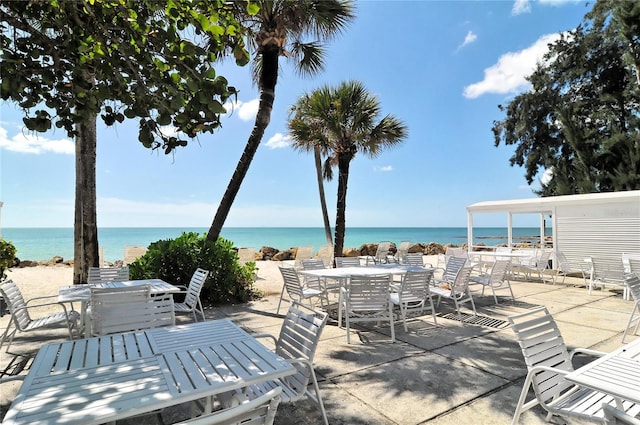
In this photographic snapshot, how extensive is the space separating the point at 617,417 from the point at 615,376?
46cm

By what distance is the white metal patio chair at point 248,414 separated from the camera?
1.11m

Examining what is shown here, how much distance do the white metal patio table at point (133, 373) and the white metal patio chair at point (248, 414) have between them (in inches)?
14.0

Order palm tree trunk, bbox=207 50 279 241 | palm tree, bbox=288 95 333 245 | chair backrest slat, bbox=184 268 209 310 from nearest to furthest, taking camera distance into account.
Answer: chair backrest slat, bbox=184 268 209 310, palm tree trunk, bbox=207 50 279 241, palm tree, bbox=288 95 333 245

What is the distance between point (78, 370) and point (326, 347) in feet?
9.23

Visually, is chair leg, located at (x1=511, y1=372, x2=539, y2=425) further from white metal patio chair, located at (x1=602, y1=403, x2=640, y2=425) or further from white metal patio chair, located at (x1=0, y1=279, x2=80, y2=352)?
white metal patio chair, located at (x1=0, y1=279, x2=80, y2=352)

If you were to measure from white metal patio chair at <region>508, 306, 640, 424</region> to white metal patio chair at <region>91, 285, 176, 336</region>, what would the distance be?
322 centimetres

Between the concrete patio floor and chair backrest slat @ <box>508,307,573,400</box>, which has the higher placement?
chair backrest slat @ <box>508,307,573,400</box>

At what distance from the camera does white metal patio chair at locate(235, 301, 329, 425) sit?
2182mm

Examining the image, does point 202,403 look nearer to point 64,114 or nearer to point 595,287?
point 64,114

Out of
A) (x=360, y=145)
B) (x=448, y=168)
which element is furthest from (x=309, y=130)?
(x=448, y=168)

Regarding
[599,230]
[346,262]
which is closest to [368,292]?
[346,262]

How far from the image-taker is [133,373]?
1.79 metres

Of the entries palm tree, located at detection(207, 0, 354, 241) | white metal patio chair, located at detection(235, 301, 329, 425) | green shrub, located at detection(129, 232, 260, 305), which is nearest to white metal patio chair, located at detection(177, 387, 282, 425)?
white metal patio chair, located at detection(235, 301, 329, 425)

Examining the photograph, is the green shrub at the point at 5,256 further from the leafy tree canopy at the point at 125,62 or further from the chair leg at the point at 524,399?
the chair leg at the point at 524,399
